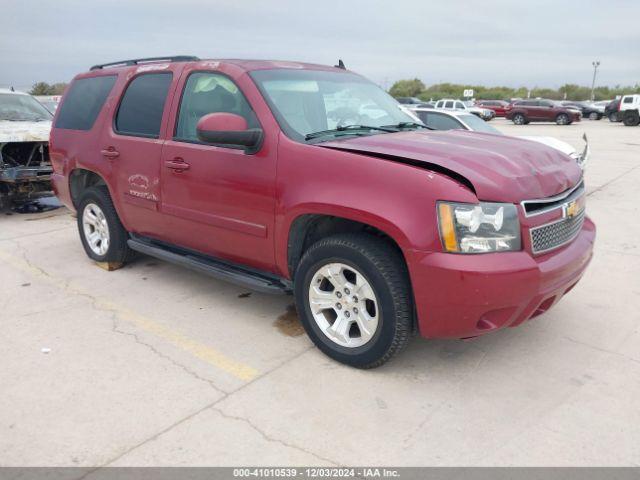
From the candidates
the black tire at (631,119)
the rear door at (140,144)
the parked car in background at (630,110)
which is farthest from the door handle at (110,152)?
the black tire at (631,119)

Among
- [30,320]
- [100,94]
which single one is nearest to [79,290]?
[30,320]

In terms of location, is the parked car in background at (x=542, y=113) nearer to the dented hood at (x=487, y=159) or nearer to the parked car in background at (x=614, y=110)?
the parked car in background at (x=614, y=110)

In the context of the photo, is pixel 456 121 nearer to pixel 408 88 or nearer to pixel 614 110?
pixel 614 110

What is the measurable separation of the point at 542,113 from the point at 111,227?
109 ft

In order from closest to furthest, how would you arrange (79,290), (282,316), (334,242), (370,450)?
(370,450), (334,242), (282,316), (79,290)

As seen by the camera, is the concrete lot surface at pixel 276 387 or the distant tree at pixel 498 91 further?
the distant tree at pixel 498 91

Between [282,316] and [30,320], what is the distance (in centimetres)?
194

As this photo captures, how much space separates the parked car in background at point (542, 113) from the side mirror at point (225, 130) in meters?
33.3

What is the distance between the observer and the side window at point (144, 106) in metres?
4.36

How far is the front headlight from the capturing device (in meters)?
2.78

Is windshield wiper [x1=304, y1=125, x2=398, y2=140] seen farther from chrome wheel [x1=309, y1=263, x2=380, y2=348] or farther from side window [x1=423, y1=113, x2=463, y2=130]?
side window [x1=423, y1=113, x2=463, y2=130]

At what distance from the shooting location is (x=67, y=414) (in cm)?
286

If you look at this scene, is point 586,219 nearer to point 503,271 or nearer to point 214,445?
point 503,271

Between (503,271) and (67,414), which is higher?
(503,271)
